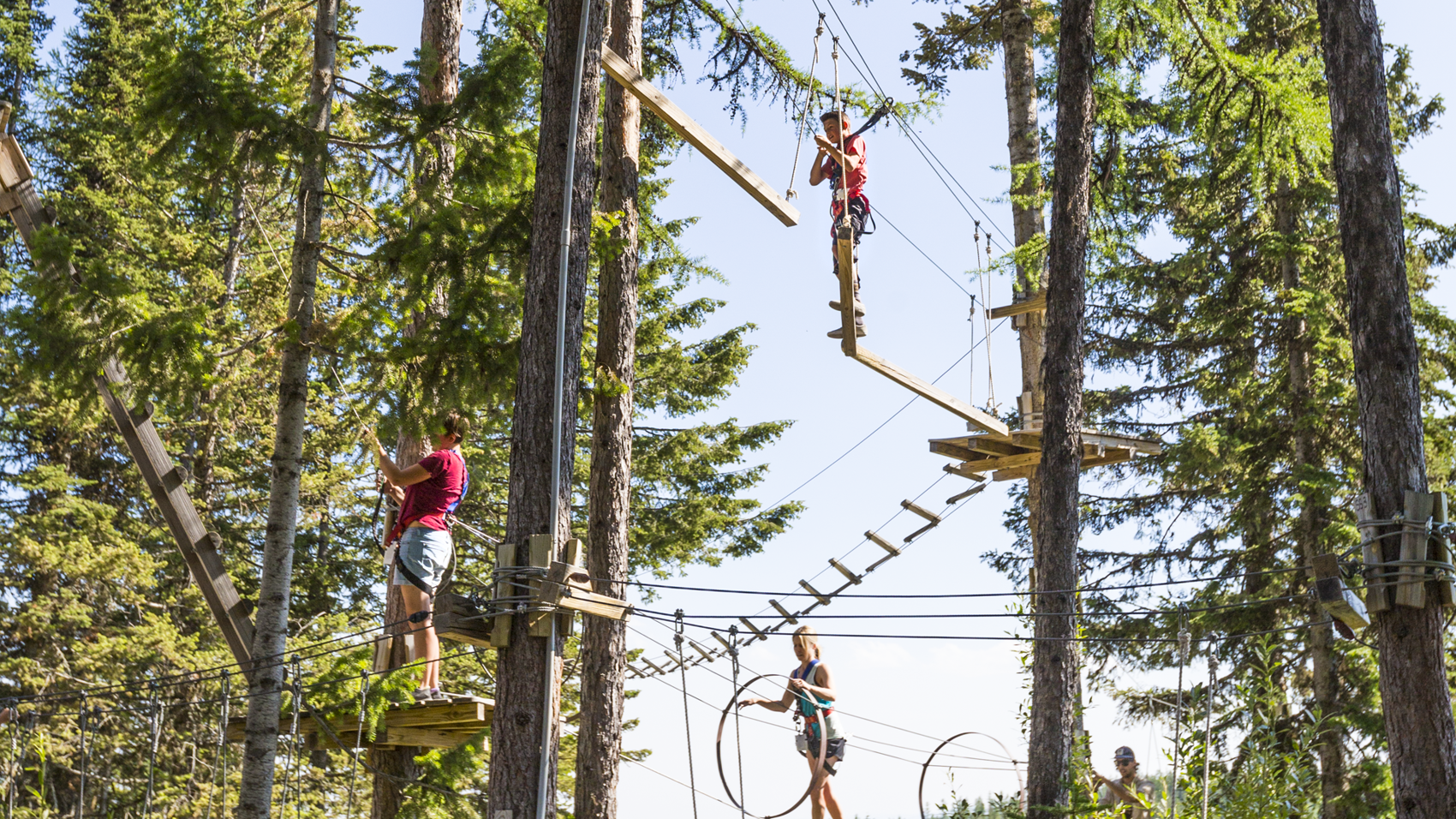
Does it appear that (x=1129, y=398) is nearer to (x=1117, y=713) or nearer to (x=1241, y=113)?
(x=1117, y=713)

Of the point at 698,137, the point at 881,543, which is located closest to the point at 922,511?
the point at 881,543

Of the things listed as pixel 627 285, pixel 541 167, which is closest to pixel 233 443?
pixel 627 285

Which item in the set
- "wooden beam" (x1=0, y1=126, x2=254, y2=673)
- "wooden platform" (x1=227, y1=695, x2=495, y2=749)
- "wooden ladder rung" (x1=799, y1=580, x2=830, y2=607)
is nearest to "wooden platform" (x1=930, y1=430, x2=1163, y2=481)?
"wooden ladder rung" (x1=799, y1=580, x2=830, y2=607)

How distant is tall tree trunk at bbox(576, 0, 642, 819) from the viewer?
8.28 meters

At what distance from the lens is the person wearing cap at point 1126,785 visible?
278 inches

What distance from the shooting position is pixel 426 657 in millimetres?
7121

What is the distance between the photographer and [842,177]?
9.47 meters

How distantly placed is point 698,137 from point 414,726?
423 centimetres

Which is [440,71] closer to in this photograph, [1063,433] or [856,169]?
[856,169]

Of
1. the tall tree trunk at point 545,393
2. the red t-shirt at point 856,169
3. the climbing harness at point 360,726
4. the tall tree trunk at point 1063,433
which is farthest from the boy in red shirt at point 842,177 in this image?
the climbing harness at point 360,726

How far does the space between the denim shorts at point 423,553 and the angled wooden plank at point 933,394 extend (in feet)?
13.0

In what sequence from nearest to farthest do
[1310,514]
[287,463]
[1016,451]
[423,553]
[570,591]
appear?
[570,591], [423,553], [287,463], [1016,451], [1310,514]

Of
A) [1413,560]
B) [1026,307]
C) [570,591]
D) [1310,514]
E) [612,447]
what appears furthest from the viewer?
[1310,514]

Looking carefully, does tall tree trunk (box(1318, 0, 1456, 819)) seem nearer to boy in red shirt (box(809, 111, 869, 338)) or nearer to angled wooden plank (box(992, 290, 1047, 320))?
boy in red shirt (box(809, 111, 869, 338))
